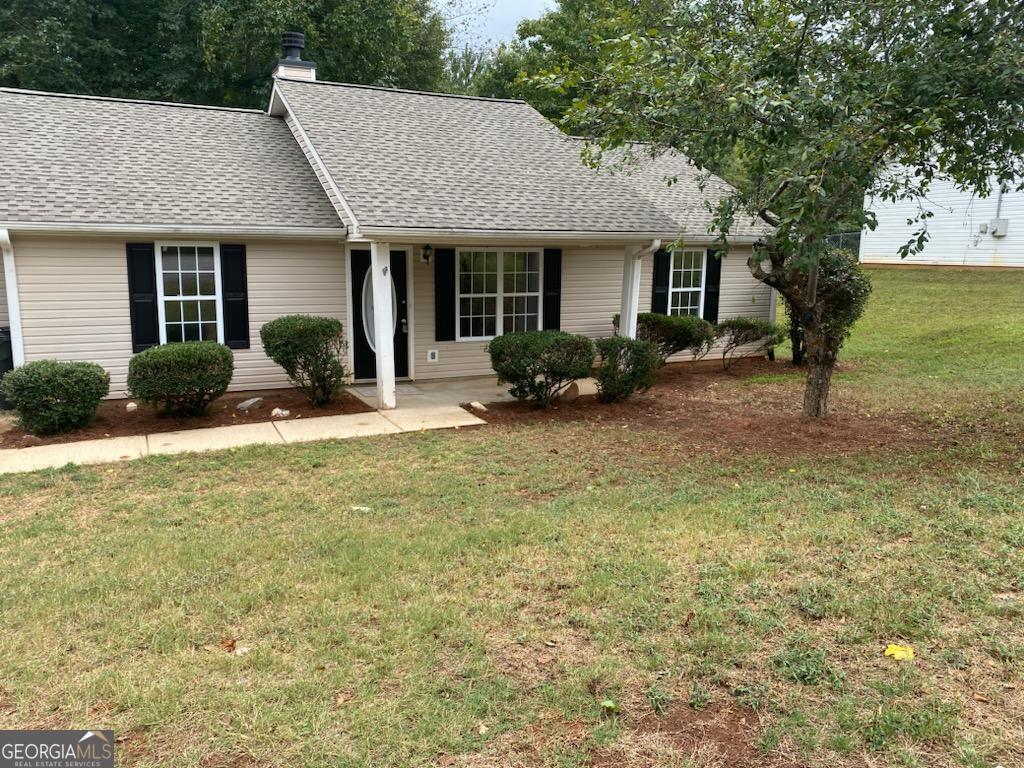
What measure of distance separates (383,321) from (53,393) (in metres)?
3.69

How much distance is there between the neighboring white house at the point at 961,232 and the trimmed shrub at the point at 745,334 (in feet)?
31.8

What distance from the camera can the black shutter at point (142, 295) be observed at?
9.66 metres

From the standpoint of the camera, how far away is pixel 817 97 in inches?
248

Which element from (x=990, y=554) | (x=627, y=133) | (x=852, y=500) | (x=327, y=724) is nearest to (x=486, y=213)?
(x=627, y=133)

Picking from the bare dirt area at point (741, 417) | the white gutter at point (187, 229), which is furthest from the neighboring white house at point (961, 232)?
the white gutter at point (187, 229)

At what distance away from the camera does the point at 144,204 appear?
380 inches

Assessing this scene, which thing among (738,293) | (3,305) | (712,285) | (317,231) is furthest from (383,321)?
(738,293)

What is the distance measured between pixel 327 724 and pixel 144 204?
28.4 ft

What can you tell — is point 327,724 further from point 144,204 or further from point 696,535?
point 144,204

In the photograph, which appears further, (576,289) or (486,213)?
(576,289)

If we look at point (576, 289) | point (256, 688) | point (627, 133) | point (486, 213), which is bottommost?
point (256, 688)

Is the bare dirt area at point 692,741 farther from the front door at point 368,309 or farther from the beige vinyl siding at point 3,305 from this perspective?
the beige vinyl siding at point 3,305

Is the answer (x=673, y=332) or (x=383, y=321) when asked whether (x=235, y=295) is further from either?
(x=673, y=332)

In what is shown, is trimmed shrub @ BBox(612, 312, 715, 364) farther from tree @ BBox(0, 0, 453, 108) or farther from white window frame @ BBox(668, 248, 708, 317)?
tree @ BBox(0, 0, 453, 108)
